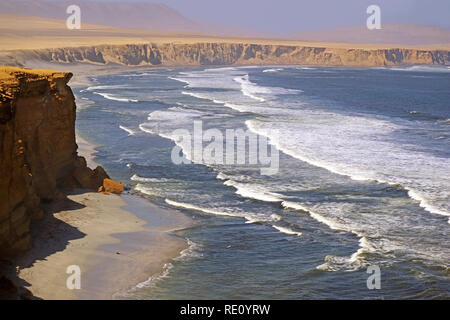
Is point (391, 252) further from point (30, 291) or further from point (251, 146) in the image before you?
point (251, 146)

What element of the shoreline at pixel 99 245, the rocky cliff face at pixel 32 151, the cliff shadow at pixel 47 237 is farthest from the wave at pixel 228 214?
the cliff shadow at pixel 47 237

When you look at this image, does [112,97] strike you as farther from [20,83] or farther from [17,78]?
[17,78]

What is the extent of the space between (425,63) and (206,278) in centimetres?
17776

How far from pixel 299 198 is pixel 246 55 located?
475ft

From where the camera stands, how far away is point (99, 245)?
17531 mm

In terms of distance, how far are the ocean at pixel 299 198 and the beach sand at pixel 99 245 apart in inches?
22.5

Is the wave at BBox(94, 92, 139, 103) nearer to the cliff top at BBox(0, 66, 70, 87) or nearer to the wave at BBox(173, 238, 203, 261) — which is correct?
the cliff top at BBox(0, 66, 70, 87)

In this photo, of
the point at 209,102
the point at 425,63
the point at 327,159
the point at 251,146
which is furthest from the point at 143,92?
the point at 425,63

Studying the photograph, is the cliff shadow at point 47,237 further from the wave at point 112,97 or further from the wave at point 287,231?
the wave at point 112,97

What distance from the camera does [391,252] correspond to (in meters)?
Answer: 17.8

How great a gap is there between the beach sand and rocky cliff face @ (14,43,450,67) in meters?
95.5

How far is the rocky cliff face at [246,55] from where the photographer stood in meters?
124

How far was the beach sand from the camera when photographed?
1469 centimetres

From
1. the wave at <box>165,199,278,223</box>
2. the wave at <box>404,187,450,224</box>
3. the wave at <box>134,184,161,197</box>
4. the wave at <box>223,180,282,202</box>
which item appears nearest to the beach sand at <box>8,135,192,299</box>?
the wave at <box>165,199,278,223</box>
